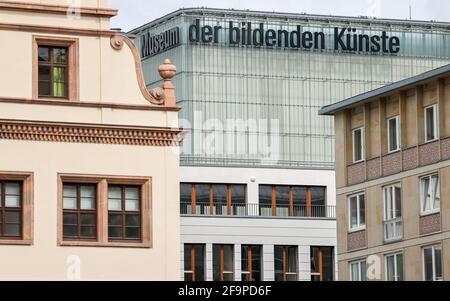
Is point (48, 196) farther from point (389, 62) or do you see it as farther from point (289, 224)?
point (389, 62)

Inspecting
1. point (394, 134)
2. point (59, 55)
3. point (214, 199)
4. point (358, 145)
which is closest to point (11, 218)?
point (59, 55)

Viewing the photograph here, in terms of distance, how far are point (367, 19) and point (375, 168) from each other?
2201 inches

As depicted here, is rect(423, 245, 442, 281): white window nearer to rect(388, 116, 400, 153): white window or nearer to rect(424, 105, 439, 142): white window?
rect(424, 105, 439, 142): white window

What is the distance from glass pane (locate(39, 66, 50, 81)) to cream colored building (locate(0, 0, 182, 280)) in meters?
0.03

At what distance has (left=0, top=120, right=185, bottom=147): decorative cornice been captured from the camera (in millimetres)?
55031

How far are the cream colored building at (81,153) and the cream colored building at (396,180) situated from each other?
58.5 ft

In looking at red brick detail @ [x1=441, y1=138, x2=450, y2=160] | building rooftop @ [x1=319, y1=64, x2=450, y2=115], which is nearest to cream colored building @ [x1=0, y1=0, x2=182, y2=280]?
building rooftop @ [x1=319, y1=64, x2=450, y2=115]

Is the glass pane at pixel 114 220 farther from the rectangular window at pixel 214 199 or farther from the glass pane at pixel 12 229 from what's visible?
the rectangular window at pixel 214 199

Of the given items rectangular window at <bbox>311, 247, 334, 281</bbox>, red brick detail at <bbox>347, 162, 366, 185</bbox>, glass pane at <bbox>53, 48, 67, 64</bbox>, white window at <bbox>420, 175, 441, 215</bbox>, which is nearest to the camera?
glass pane at <bbox>53, 48, 67, 64</bbox>

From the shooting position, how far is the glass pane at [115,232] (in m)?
55.3

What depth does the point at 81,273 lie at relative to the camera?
54125 millimetres

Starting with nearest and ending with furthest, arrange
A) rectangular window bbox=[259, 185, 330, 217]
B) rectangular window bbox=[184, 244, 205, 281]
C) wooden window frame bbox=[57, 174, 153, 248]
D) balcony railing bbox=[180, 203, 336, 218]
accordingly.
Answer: wooden window frame bbox=[57, 174, 153, 248]
rectangular window bbox=[184, 244, 205, 281]
balcony railing bbox=[180, 203, 336, 218]
rectangular window bbox=[259, 185, 330, 217]

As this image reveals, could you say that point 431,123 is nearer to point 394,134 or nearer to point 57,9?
point 394,134

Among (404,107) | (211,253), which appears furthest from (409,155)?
(211,253)
